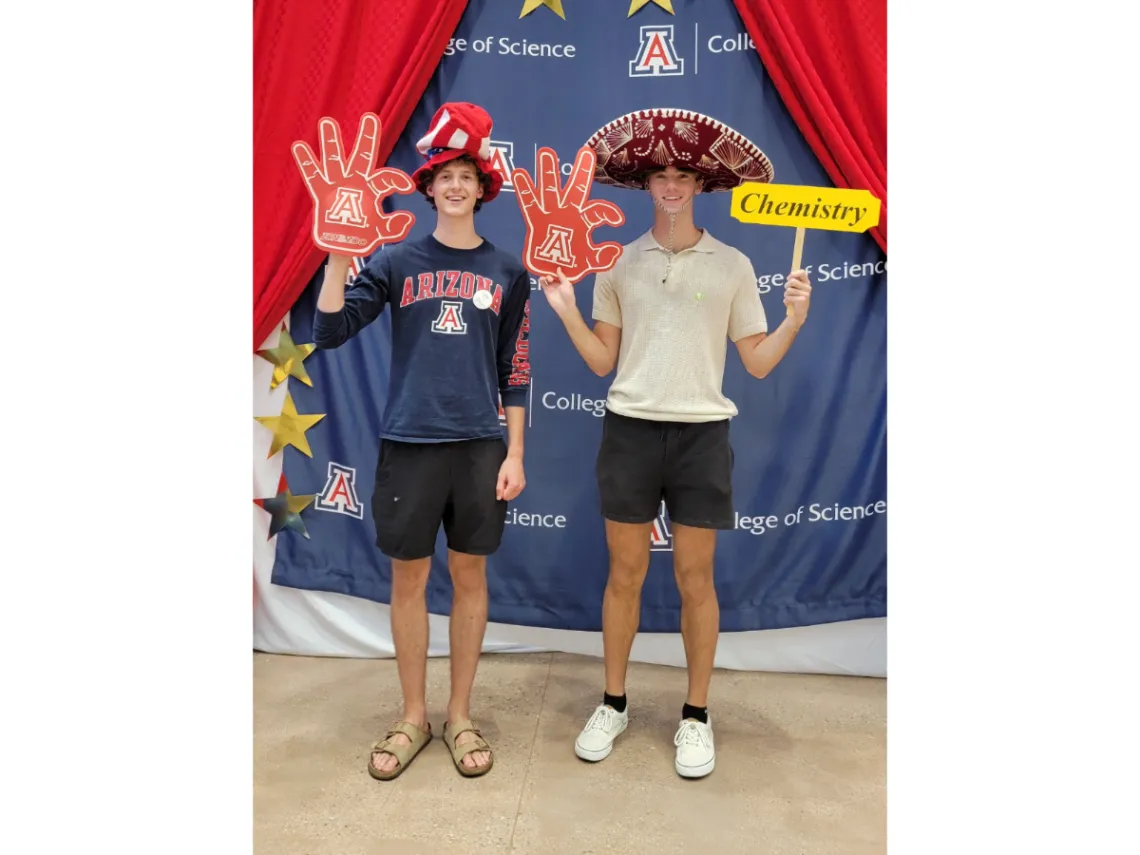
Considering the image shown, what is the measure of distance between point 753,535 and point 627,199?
4.04 feet

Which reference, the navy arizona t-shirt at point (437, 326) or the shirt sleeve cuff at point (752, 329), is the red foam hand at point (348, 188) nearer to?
the navy arizona t-shirt at point (437, 326)

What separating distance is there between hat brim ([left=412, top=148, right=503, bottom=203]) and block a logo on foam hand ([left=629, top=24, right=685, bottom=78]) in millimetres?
852

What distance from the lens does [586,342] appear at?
7.88 ft

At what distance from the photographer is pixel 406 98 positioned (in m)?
2.86

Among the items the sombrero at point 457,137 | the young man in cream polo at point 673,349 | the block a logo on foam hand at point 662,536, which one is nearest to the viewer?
the sombrero at point 457,137

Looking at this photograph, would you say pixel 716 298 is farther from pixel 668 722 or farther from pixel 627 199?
pixel 668 722

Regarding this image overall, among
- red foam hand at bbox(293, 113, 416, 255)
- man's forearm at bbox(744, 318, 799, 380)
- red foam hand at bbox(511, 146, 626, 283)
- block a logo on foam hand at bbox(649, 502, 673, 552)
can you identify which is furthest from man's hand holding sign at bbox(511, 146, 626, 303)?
block a logo on foam hand at bbox(649, 502, 673, 552)

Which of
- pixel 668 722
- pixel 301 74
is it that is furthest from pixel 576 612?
pixel 301 74

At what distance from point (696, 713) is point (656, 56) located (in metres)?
2.10

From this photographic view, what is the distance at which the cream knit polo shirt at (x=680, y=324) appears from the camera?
2367 millimetres

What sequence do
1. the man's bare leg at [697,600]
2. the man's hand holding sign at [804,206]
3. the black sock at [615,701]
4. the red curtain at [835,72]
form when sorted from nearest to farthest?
the man's hand holding sign at [804,206] → the man's bare leg at [697,600] → the black sock at [615,701] → the red curtain at [835,72]

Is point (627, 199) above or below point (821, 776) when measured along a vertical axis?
above

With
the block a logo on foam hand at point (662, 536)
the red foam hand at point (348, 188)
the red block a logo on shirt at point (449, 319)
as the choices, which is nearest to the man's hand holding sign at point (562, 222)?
the red block a logo on shirt at point (449, 319)

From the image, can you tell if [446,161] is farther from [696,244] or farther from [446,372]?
[696,244]
